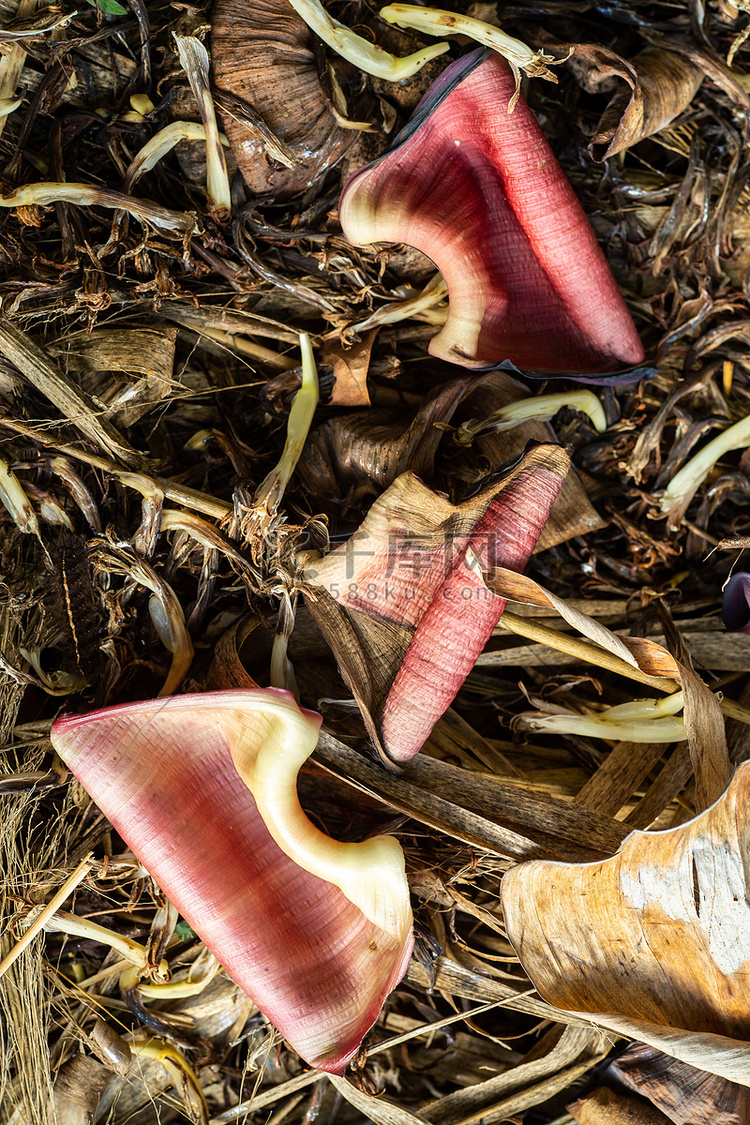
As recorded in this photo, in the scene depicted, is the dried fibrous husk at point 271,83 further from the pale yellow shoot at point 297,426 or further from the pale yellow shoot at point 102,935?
the pale yellow shoot at point 102,935

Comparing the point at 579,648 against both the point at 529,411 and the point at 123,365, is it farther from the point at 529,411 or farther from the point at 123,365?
the point at 123,365

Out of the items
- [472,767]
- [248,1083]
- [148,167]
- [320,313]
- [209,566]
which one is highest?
[148,167]

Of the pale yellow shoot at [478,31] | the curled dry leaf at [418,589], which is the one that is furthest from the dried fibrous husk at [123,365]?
the pale yellow shoot at [478,31]

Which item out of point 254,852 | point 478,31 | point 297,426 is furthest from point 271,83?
point 254,852

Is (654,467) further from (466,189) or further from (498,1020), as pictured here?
(498,1020)

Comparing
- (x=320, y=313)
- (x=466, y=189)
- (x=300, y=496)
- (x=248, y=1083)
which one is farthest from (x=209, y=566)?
(x=248, y=1083)

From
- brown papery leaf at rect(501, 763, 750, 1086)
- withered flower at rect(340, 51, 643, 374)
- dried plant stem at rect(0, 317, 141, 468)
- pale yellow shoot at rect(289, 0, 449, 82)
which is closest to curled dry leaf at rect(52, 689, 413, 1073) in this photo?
brown papery leaf at rect(501, 763, 750, 1086)

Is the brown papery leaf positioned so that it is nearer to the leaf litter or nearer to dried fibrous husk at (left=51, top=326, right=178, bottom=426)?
the leaf litter

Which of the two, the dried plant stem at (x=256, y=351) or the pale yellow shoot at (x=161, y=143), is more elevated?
the pale yellow shoot at (x=161, y=143)
